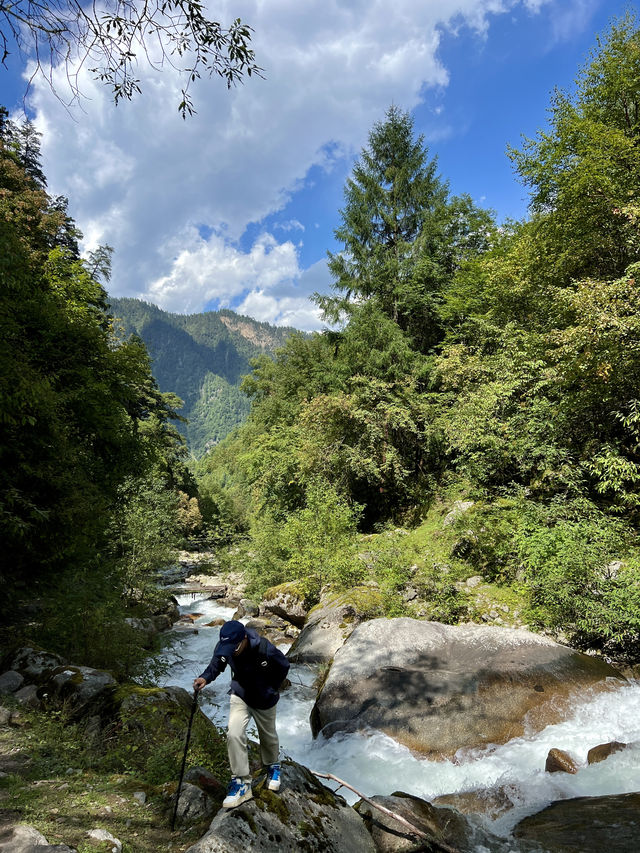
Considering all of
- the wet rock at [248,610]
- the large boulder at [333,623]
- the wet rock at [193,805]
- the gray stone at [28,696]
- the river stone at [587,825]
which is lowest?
the wet rock at [248,610]

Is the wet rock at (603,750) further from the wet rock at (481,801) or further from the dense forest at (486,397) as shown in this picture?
the dense forest at (486,397)

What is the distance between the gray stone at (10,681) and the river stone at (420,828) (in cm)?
444

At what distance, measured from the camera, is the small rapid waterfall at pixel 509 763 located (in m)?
5.00

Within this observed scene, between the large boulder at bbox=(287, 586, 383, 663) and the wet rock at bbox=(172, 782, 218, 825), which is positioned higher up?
the wet rock at bbox=(172, 782, 218, 825)

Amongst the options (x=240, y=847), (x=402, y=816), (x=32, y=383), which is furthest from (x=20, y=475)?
(x=402, y=816)

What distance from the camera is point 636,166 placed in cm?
1101

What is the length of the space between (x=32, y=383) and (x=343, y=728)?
7288 millimetres

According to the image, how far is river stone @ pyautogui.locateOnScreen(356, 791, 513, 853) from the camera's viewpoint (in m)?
3.61

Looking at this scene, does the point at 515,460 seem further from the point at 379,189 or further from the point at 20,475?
the point at 379,189

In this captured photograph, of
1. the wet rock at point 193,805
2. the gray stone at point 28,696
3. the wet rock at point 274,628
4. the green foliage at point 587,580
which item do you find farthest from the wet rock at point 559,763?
the wet rock at point 274,628

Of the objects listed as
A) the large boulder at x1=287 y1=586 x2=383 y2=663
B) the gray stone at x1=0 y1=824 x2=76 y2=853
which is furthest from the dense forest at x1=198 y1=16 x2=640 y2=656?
the gray stone at x1=0 y1=824 x2=76 y2=853

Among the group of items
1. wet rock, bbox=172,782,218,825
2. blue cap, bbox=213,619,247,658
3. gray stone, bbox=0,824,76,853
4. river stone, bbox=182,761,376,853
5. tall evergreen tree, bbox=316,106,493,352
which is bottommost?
wet rock, bbox=172,782,218,825

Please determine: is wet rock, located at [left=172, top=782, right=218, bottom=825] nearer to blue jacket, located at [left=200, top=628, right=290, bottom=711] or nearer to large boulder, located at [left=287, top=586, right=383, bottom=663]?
blue jacket, located at [left=200, top=628, right=290, bottom=711]

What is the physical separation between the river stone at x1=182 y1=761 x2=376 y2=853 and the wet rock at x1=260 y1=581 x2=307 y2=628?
10.5 meters
